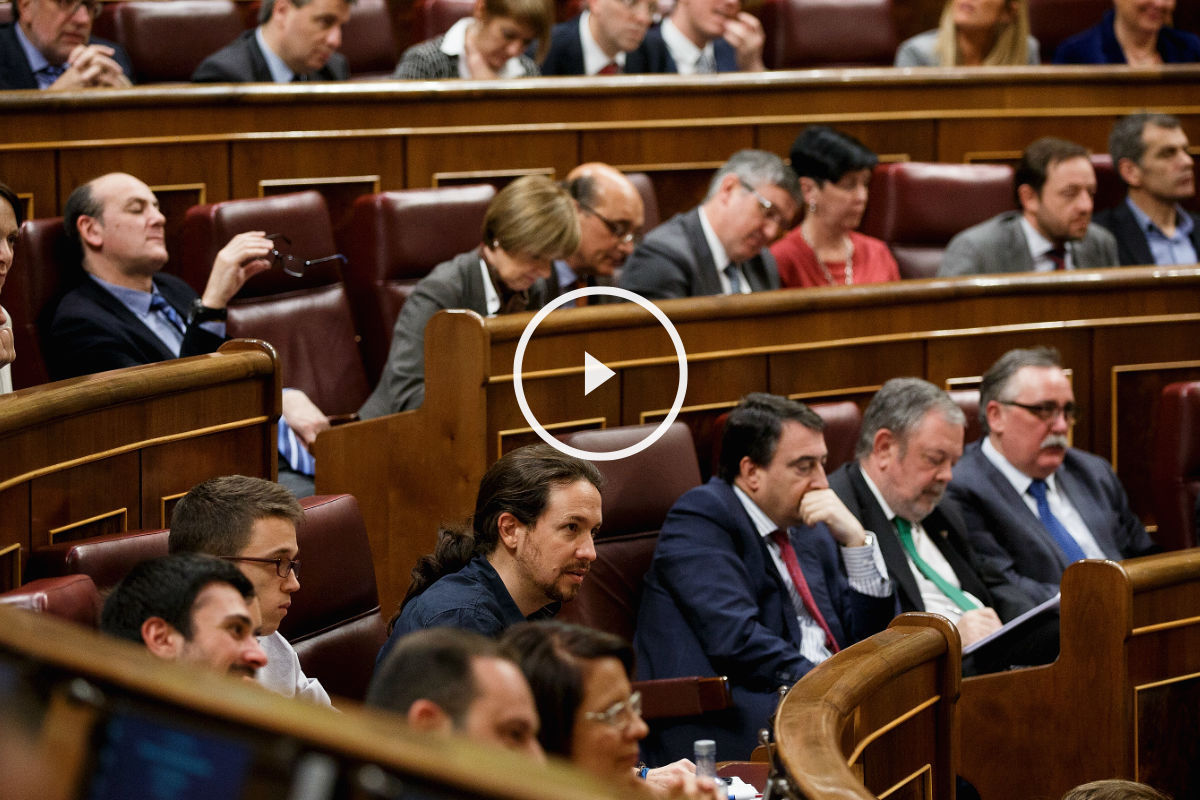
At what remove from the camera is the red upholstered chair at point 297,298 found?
5.35 ft

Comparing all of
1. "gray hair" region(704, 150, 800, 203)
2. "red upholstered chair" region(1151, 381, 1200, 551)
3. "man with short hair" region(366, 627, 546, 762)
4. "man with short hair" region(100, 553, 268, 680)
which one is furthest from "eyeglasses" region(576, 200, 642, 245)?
"man with short hair" region(366, 627, 546, 762)

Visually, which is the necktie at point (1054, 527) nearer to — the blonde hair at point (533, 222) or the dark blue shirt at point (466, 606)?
the blonde hair at point (533, 222)

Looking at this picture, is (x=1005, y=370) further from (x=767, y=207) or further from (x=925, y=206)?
(x=925, y=206)

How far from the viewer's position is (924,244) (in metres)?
2.13

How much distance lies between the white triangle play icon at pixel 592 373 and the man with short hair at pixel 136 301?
0.26 meters

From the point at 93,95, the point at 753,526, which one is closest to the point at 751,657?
the point at 753,526

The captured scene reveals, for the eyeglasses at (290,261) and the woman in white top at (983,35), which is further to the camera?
the woman in white top at (983,35)

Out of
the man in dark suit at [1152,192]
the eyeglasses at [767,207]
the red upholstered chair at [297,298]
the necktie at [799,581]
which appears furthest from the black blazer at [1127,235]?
the red upholstered chair at [297,298]

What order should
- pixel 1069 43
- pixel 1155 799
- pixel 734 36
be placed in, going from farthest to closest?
pixel 1069 43 → pixel 734 36 → pixel 1155 799

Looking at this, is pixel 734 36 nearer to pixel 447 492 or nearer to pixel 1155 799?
pixel 447 492

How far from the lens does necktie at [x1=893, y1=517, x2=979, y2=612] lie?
151 cm

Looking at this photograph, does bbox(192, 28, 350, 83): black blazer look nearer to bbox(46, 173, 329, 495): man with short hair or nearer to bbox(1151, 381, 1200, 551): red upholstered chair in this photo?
bbox(46, 173, 329, 495): man with short hair

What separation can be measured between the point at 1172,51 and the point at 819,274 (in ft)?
3.26
